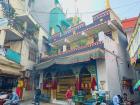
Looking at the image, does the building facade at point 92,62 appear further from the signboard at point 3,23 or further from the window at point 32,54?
the signboard at point 3,23

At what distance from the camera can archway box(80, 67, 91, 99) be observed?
14.3m

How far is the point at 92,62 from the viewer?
1422cm

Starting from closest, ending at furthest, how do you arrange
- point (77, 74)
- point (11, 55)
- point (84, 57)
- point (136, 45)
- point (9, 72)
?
point (136, 45), point (84, 57), point (9, 72), point (77, 74), point (11, 55)

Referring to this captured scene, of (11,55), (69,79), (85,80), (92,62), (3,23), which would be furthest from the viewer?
(69,79)

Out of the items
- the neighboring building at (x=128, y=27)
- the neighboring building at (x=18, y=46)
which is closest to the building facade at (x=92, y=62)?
the neighboring building at (x=128, y=27)

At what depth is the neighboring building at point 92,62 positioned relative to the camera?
13445 millimetres

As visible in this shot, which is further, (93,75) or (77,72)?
(77,72)

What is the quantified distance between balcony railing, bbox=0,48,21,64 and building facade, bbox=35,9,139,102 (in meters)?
2.39

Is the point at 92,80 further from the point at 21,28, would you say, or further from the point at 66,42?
the point at 21,28

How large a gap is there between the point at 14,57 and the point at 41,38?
21.5 feet

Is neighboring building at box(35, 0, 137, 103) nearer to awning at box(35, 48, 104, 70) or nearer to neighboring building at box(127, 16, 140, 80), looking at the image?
awning at box(35, 48, 104, 70)

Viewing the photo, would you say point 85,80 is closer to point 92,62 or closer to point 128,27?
point 92,62

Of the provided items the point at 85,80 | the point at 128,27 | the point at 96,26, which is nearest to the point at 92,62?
the point at 85,80

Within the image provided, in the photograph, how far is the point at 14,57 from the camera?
53.0 feet
